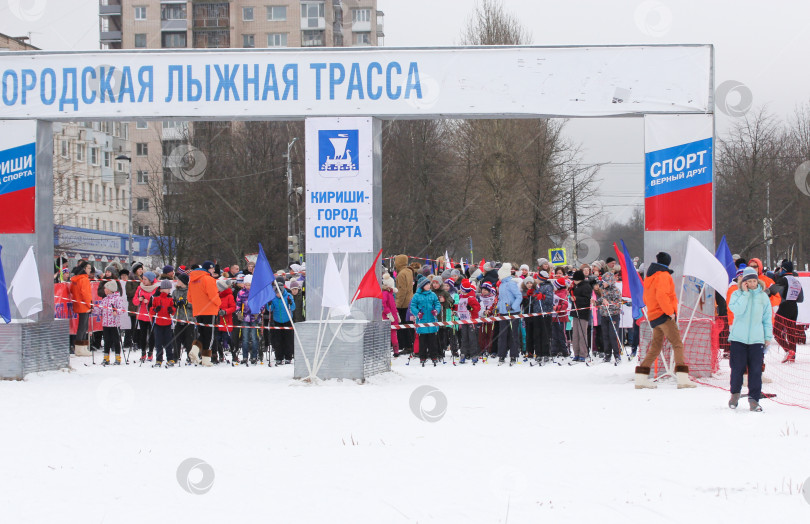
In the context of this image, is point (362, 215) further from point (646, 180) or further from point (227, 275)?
point (227, 275)

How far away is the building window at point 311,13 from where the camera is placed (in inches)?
3632

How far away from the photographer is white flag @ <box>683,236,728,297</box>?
13.5m

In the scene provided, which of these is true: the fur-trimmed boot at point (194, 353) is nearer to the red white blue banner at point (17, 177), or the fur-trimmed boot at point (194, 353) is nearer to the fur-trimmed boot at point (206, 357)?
the fur-trimmed boot at point (206, 357)

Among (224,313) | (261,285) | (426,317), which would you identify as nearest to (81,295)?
(224,313)

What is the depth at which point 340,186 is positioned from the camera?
49.0 ft

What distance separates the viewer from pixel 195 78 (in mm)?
15164

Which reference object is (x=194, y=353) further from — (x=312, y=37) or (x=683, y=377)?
(x=312, y=37)

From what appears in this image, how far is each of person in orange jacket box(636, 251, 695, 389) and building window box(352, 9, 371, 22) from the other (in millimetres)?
93229

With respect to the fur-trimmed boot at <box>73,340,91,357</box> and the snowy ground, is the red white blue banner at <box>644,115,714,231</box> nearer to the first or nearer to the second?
the snowy ground

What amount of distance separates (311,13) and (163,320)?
7820 cm

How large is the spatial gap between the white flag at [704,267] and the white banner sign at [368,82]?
2.14m

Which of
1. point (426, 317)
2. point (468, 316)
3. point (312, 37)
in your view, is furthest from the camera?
point (312, 37)

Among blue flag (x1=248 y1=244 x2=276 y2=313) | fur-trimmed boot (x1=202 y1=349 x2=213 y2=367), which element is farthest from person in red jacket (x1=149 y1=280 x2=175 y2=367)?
blue flag (x1=248 y1=244 x2=276 y2=313)

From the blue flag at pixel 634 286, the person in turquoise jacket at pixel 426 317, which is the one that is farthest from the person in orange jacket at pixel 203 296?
the blue flag at pixel 634 286
